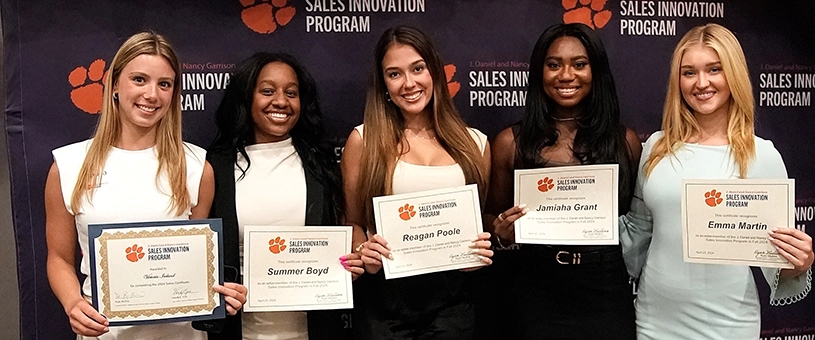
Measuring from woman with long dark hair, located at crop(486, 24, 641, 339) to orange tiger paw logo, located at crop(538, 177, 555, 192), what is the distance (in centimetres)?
10

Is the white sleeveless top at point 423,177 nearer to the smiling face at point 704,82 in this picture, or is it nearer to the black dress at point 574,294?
the black dress at point 574,294

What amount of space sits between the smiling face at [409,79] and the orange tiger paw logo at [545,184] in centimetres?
53

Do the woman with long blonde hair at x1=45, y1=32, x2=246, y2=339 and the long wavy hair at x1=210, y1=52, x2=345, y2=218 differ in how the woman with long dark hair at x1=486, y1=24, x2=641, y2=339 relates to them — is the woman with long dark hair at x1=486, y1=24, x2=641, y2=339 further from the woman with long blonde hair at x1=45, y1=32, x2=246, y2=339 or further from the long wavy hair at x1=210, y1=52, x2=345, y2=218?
the woman with long blonde hair at x1=45, y1=32, x2=246, y2=339

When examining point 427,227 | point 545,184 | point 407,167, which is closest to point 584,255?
point 545,184

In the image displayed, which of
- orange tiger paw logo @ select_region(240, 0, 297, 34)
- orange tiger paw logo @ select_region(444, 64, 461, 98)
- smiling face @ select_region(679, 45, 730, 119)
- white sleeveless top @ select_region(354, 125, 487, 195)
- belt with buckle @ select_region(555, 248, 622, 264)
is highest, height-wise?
orange tiger paw logo @ select_region(240, 0, 297, 34)

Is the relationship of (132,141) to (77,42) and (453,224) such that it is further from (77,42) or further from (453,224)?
(453,224)

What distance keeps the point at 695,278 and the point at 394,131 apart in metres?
1.20

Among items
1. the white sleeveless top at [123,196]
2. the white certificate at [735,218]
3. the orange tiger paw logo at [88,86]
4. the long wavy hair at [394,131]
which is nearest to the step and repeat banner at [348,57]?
the orange tiger paw logo at [88,86]

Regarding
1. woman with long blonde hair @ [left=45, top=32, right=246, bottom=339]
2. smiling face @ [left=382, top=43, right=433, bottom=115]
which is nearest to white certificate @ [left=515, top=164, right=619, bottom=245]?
smiling face @ [left=382, top=43, right=433, bottom=115]

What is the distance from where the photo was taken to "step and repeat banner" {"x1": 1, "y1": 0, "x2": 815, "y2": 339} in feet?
9.23

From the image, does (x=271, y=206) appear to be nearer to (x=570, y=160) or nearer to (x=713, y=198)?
(x=570, y=160)

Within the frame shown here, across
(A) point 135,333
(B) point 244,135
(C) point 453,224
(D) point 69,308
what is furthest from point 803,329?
(D) point 69,308

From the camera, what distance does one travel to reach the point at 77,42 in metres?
2.82

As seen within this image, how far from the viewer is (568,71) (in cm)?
253
